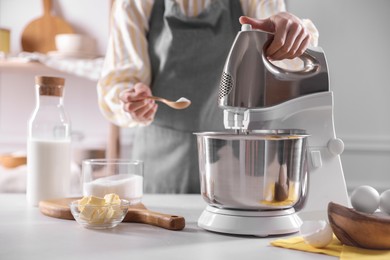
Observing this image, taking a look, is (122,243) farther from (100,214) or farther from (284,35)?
(284,35)

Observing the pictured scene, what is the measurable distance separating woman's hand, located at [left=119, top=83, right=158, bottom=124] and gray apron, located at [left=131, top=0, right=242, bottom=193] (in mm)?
279

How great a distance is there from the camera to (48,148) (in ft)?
3.61

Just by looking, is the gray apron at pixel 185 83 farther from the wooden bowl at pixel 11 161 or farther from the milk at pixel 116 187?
the wooden bowl at pixel 11 161

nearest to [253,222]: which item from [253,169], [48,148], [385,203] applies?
[253,169]

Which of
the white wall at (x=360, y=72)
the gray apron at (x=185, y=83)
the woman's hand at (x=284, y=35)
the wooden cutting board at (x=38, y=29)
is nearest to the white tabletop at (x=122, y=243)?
the woman's hand at (x=284, y=35)

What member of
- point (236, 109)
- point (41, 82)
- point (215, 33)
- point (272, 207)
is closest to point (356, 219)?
point (272, 207)

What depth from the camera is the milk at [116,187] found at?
3.29 ft

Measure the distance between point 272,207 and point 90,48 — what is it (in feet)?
6.26

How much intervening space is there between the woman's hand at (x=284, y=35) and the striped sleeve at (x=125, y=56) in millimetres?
768

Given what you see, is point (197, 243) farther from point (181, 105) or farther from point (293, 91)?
point (181, 105)

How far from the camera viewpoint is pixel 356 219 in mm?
680

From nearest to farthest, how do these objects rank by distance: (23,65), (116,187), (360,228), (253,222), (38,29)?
(360,228)
(253,222)
(116,187)
(23,65)
(38,29)

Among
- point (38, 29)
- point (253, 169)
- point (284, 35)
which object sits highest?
point (38, 29)

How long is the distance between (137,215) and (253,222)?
22 cm
